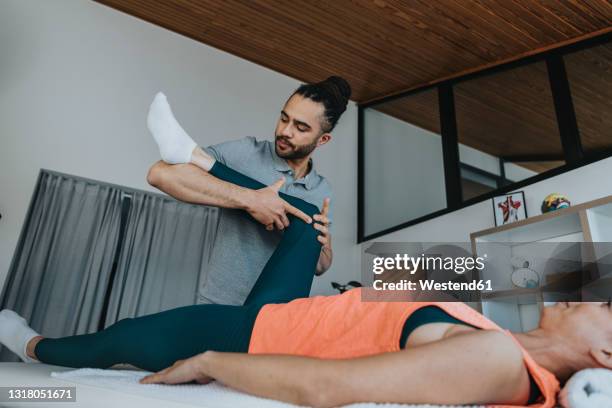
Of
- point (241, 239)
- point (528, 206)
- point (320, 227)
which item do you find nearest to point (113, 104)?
point (241, 239)

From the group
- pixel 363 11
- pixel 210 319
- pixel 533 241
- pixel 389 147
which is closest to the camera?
pixel 210 319

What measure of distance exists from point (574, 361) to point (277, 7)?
2734 mm

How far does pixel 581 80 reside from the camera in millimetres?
2561

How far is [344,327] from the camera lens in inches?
33.5

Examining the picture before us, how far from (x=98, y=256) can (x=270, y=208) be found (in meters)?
2.01

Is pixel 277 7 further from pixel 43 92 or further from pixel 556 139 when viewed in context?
pixel 556 139

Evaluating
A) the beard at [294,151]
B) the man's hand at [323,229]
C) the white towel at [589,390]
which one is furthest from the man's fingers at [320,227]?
the white towel at [589,390]

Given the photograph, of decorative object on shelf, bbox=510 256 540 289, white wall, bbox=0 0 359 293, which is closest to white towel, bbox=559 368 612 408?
decorative object on shelf, bbox=510 256 540 289

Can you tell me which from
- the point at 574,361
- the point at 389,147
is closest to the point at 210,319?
the point at 574,361

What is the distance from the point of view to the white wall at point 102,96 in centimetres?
279

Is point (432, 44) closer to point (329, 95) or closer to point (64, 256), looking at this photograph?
point (329, 95)

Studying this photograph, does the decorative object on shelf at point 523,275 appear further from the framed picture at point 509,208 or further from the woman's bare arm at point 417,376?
the woman's bare arm at point 417,376

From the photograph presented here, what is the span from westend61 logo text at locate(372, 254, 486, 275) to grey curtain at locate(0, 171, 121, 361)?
5.98 ft

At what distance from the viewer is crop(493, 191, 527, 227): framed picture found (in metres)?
2.58
